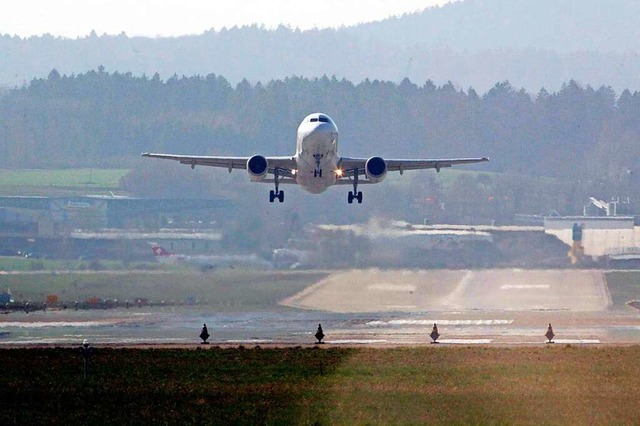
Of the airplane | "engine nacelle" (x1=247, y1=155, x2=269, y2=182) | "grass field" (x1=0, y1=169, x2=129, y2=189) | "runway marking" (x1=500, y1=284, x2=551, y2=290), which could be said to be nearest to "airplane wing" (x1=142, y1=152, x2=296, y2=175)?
the airplane

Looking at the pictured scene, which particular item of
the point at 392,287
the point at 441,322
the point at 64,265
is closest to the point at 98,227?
the point at 64,265

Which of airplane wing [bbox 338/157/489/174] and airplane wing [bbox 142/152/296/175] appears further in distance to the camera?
airplane wing [bbox 338/157/489/174]

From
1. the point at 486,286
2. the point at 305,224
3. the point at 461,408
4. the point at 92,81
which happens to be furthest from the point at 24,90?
the point at 461,408

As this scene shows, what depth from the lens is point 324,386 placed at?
43.2m

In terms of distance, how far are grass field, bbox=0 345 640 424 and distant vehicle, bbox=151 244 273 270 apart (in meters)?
22.7

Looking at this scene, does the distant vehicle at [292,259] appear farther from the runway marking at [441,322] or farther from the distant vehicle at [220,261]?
the runway marking at [441,322]

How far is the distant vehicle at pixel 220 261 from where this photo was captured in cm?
7725

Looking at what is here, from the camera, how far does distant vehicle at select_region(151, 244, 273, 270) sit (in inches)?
3041

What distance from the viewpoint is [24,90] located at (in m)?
166

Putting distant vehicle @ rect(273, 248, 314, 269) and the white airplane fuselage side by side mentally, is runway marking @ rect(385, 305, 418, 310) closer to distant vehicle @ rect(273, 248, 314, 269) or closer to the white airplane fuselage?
distant vehicle @ rect(273, 248, 314, 269)

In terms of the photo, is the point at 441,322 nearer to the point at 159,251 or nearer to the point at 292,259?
the point at 292,259

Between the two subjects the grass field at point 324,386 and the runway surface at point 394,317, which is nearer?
the grass field at point 324,386

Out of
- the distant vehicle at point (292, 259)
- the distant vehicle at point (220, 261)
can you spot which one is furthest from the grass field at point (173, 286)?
the distant vehicle at point (292, 259)

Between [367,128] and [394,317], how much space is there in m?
80.1
